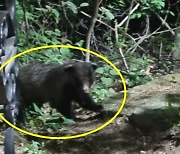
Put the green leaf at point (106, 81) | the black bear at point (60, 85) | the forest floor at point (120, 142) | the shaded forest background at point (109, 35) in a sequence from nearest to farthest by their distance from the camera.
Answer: the forest floor at point (120, 142), the black bear at point (60, 85), the green leaf at point (106, 81), the shaded forest background at point (109, 35)

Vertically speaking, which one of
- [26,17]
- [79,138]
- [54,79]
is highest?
[26,17]

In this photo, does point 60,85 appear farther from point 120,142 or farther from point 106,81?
point 120,142

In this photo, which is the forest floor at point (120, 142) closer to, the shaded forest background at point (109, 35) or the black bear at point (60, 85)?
the black bear at point (60, 85)

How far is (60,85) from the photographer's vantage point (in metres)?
5.20

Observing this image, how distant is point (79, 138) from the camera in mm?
4426

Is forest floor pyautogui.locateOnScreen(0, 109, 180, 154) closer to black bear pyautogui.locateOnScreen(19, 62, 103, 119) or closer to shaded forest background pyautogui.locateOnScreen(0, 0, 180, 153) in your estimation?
black bear pyautogui.locateOnScreen(19, 62, 103, 119)

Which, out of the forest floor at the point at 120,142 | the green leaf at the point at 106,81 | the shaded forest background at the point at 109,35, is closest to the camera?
the forest floor at the point at 120,142

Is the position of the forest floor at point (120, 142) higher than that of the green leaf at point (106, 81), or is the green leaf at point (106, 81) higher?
the green leaf at point (106, 81)

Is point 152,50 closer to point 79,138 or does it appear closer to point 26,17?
point 26,17

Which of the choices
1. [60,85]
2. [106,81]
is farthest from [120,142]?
[106,81]

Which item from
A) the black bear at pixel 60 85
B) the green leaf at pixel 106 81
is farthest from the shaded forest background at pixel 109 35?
the black bear at pixel 60 85

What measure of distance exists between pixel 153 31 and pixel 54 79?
4.26 metres

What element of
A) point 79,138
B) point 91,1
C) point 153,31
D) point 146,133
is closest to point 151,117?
point 146,133

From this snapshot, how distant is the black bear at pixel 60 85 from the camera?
5.06m
